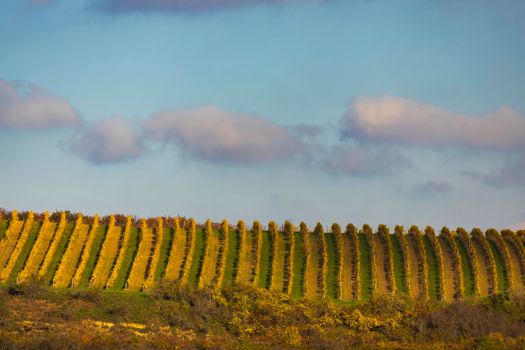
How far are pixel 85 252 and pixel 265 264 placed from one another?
18.5 m

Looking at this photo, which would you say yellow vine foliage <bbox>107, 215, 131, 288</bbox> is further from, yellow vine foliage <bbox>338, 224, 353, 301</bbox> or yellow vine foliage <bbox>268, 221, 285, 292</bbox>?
yellow vine foliage <bbox>338, 224, 353, 301</bbox>

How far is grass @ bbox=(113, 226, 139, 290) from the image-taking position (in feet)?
264

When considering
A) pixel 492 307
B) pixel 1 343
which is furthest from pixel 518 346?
pixel 1 343

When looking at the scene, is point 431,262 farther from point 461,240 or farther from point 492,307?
point 492,307

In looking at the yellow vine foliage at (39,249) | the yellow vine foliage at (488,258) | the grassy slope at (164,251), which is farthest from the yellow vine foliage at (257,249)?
the yellow vine foliage at (488,258)

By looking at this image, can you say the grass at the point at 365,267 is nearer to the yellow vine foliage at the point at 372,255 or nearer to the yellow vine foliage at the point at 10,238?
the yellow vine foliage at the point at 372,255

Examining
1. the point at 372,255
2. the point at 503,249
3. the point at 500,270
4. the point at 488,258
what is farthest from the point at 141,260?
the point at 503,249

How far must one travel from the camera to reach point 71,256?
85.8 m

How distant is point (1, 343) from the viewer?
54.0 m

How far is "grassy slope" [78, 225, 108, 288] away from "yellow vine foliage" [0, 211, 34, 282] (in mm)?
7138

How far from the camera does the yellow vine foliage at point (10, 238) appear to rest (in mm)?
84750

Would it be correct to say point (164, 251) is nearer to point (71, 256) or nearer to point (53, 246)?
point (71, 256)

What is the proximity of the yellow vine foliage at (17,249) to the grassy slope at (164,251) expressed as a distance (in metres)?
14.2

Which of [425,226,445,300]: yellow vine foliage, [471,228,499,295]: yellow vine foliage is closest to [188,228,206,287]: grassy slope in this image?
[425,226,445,300]: yellow vine foliage
